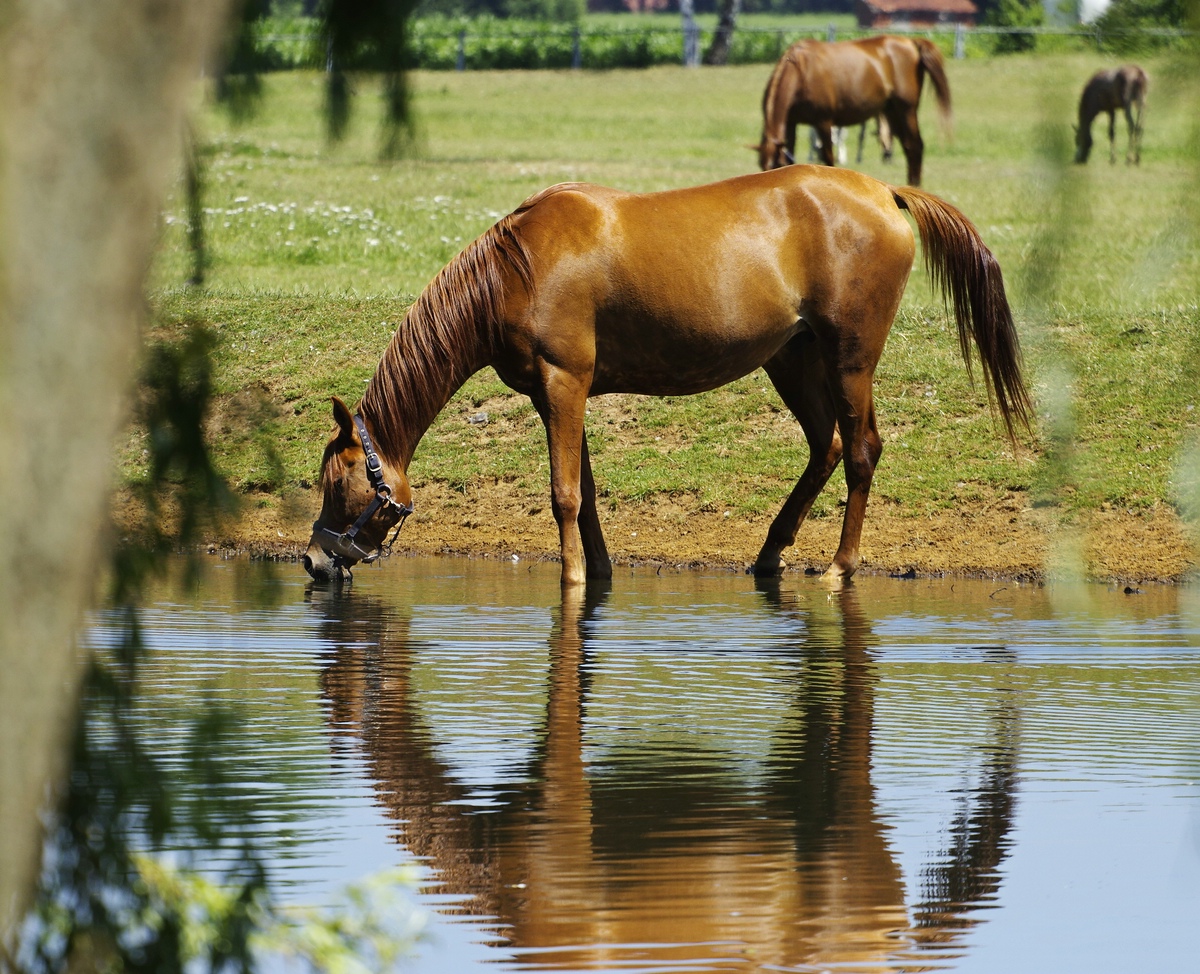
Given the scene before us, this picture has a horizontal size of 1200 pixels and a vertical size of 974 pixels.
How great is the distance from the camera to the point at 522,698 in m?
6.26

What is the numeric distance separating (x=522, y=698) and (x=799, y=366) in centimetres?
407

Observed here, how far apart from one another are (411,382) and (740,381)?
4.24 meters

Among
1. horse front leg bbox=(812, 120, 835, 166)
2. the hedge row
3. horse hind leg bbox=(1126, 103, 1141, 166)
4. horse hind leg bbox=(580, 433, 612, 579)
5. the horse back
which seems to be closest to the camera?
horse hind leg bbox=(1126, 103, 1141, 166)

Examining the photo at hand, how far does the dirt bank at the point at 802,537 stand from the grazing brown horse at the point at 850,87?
1037 cm

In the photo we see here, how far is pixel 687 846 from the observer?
171 inches

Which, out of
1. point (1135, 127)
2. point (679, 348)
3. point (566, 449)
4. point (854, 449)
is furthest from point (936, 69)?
point (1135, 127)

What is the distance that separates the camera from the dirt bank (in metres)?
9.86

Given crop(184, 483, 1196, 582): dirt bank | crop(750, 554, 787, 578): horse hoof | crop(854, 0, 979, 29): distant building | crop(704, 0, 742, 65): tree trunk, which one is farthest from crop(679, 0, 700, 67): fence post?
crop(750, 554, 787, 578): horse hoof

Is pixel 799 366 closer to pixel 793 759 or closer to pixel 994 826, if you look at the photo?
pixel 793 759

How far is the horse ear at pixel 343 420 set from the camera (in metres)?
8.48

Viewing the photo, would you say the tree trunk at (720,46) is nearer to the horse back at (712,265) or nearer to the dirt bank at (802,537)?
the dirt bank at (802,537)

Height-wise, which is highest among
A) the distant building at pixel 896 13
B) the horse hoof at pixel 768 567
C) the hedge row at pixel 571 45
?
the distant building at pixel 896 13

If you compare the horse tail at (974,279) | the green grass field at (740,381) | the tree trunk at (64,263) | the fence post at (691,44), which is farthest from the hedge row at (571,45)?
the tree trunk at (64,263)

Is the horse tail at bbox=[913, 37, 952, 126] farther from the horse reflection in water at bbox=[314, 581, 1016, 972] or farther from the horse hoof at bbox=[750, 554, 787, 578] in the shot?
the horse reflection in water at bbox=[314, 581, 1016, 972]
